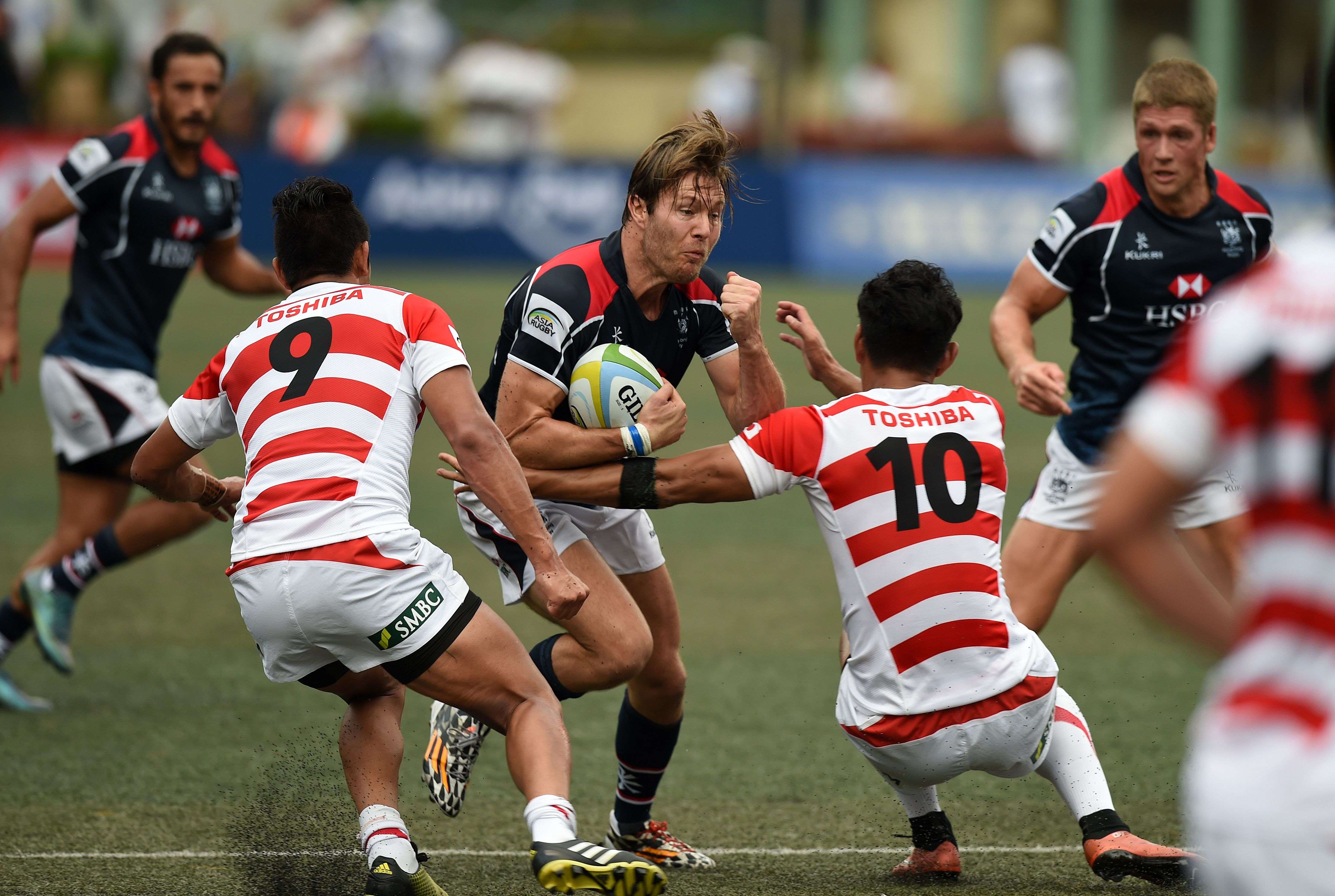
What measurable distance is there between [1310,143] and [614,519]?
87.7ft

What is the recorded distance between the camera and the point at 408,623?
3.81 m

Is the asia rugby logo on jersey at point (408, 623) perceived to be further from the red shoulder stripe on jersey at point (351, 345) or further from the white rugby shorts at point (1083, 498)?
the white rugby shorts at point (1083, 498)

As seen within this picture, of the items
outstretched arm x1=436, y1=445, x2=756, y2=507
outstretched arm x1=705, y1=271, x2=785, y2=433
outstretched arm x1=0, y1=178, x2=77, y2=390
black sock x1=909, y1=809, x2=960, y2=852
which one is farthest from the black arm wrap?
outstretched arm x1=0, y1=178, x2=77, y2=390

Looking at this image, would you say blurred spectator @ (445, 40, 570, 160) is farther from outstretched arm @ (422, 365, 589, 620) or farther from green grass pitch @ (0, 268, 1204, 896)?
outstretched arm @ (422, 365, 589, 620)

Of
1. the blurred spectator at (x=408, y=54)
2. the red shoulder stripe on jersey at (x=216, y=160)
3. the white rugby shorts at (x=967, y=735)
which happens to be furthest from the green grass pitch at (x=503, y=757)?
the blurred spectator at (x=408, y=54)

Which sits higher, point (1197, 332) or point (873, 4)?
point (873, 4)

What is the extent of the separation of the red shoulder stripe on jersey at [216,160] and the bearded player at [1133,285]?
3.69m

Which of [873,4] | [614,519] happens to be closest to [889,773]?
A: [614,519]

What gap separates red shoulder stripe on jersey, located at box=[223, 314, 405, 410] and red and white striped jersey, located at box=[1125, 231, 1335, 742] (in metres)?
2.18

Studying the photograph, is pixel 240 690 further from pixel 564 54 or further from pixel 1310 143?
pixel 1310 143

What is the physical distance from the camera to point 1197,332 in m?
2.29

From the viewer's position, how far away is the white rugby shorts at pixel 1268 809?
2.17 m

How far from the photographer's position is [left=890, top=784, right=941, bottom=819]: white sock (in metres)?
4.46

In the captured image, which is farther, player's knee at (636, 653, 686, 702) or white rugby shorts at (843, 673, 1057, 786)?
player's knee at (636, 653, 686, 702)
